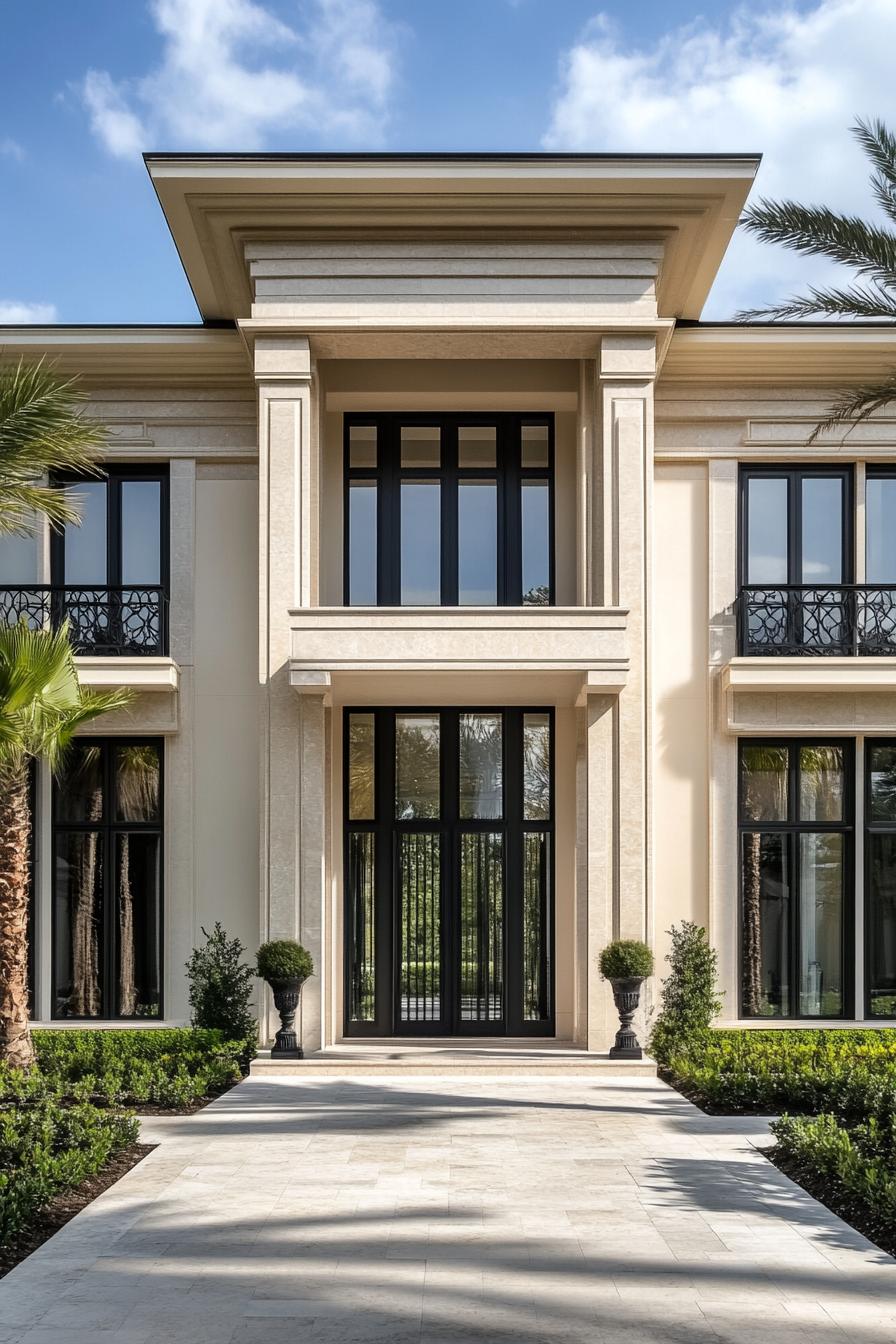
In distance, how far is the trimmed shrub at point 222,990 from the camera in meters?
16.1

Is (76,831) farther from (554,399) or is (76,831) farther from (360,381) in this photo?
(554,399)

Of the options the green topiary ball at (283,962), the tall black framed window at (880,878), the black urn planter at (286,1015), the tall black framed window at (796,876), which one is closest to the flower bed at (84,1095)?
the black urn planter at (286,1015)

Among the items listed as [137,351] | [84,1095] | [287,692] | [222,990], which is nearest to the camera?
[84,1095]

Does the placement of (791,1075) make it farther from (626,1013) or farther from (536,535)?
(536,535)

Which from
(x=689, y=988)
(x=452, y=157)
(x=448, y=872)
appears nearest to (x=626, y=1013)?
(x=689, y=988)

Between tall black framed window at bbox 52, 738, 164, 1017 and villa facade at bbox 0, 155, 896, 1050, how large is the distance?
0.14 feet

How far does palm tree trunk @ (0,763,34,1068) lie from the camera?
13.4m

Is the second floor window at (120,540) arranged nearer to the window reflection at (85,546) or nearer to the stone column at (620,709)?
the window reflection at (85,546)

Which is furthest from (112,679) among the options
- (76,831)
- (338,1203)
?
(338,1203)

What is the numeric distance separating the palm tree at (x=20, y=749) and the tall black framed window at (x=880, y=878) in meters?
10.4

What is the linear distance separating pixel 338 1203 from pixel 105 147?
11.9 metres

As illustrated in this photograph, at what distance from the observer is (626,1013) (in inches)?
593

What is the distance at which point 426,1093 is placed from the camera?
1366cm

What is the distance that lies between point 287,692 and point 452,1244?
28.7 ft
